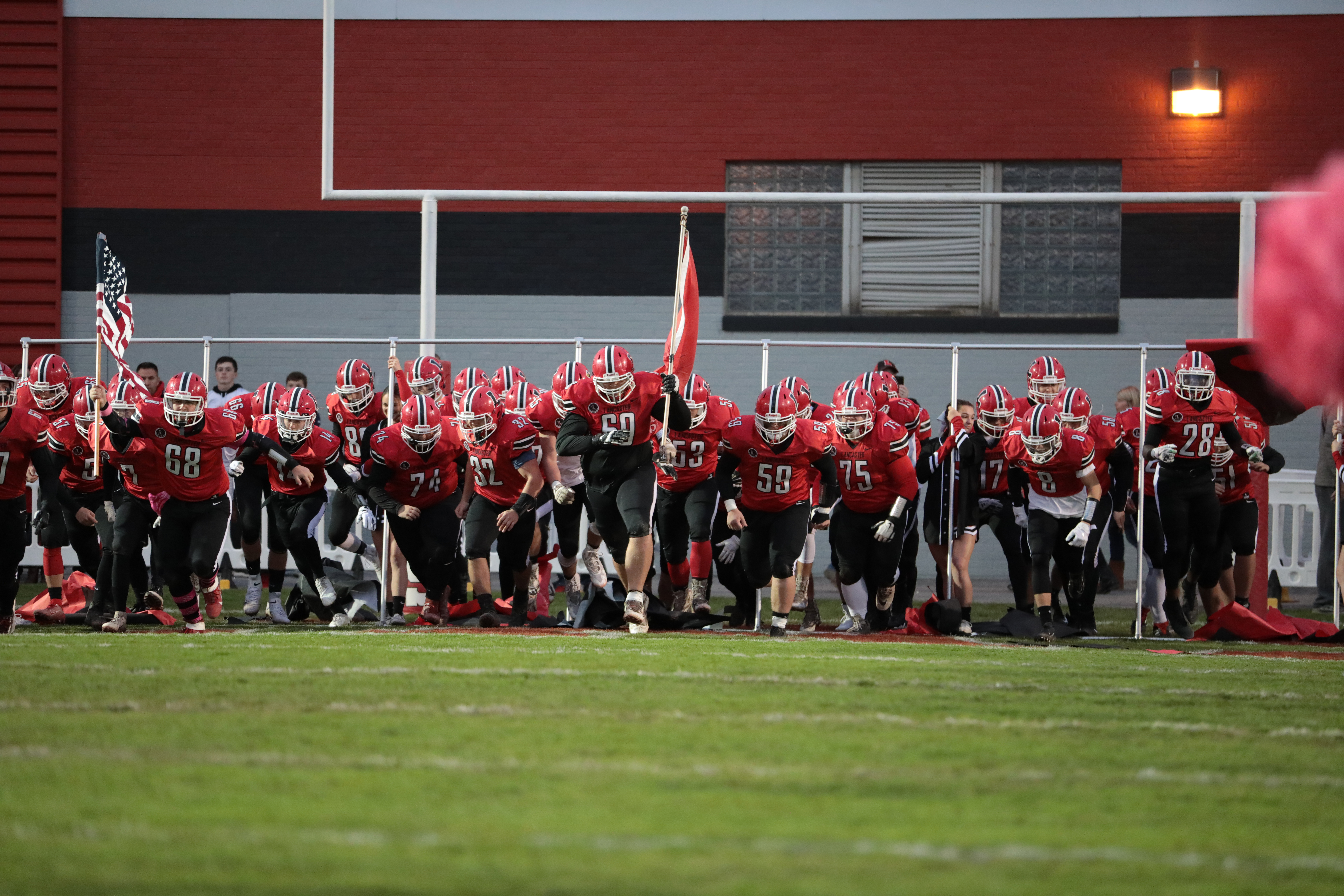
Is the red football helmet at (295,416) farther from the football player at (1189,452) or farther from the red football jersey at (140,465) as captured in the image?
the football player at (1189,452)

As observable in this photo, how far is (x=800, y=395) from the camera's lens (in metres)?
10.6

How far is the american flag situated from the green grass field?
11.0 feet

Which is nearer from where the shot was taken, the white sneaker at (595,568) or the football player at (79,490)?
the football player at (79,490)

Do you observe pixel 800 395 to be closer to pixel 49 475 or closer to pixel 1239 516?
pixel 1239 516

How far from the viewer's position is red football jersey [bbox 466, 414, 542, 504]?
1055 cm

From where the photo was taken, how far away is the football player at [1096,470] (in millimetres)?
10930

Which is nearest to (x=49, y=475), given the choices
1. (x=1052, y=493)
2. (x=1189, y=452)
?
(x=1052, y=493)

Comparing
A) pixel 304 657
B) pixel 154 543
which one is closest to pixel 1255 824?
pixel 304 657

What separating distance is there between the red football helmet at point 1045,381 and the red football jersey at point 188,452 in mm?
6032

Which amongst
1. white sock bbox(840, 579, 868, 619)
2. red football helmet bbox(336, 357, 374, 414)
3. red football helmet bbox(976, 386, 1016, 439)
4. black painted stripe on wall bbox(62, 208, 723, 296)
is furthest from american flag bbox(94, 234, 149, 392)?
red football helmet bbox(976, 386, 1016, 439)

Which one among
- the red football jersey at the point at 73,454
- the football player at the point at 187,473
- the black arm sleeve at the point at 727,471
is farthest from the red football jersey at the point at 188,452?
the black arm sleeve at the point at 727,471

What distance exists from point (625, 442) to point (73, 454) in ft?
13.2

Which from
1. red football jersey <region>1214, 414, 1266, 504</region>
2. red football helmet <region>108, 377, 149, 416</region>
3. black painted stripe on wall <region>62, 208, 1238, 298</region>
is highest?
black painted stripe on wall <region>62, 208, 1238, 298</region>

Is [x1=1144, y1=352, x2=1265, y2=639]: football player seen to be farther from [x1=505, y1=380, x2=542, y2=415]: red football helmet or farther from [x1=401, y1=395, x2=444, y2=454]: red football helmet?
[x1=401, y1=395, x2=444, y2=454]: red football helmet
